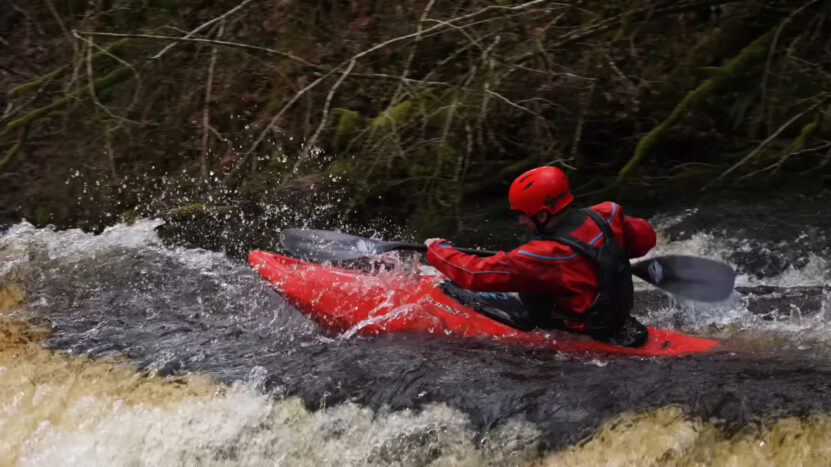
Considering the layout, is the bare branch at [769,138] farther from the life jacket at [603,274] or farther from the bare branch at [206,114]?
the bare branch at [206,114]

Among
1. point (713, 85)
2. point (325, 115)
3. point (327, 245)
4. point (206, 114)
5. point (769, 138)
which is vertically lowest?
point (327, 245)

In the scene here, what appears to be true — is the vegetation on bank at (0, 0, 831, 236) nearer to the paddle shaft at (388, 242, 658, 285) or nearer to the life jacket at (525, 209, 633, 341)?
the paddle shaft at (388, 242, 658, 285)

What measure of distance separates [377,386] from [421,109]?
127 inches

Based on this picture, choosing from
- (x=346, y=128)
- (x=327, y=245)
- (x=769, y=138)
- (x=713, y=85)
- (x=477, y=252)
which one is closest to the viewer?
(x=477, y=252)

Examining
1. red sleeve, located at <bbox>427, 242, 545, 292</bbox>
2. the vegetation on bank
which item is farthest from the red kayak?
the vegetation on bank

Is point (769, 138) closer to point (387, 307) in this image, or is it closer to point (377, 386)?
point (387, 307)

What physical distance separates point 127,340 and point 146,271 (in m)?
1.28

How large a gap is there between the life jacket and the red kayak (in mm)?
148

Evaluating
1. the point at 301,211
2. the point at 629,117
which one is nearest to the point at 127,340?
the point at 301,211

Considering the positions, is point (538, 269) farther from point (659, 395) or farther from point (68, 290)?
point (68, 290)

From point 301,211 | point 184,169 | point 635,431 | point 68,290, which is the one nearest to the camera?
point 635,431

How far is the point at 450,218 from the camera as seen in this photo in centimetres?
640

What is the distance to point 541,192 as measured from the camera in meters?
3.75

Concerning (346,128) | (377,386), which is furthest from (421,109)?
(377,386)
